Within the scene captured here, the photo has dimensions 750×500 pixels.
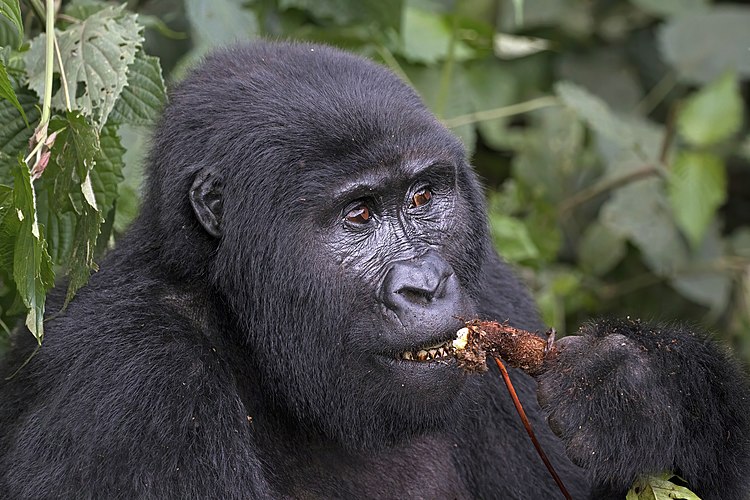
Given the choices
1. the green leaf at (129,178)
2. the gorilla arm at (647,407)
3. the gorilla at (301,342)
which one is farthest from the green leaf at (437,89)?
the gorilla arm at (647,407)

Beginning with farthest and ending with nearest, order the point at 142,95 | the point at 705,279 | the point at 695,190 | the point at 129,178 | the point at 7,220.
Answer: the point at 705,279 < the point at 695,190 < the point at 129,178 < the point at 142,95 < the point at 7,220

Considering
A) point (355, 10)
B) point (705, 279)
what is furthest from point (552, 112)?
point (355, 10)

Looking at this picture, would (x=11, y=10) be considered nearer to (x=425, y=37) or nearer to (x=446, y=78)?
(x=446, y=78)

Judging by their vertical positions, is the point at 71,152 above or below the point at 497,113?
above

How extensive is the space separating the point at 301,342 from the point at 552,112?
450 cm

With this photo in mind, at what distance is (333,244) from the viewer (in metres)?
3.34

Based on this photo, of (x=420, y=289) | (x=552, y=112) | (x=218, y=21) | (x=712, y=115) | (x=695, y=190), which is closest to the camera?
(x=420, y=289)

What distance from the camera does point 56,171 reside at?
3514mm

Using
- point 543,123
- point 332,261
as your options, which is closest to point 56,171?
point 332,261

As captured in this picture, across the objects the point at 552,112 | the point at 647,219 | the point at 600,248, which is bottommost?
the point at 600,248

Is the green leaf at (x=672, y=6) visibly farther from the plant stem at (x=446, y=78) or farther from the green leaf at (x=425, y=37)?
the plant stem at (x=446, y=78)

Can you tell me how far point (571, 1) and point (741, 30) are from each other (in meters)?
1.25

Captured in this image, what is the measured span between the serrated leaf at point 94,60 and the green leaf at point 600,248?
417cm

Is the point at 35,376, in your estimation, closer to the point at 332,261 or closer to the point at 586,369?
the point at 332,261
